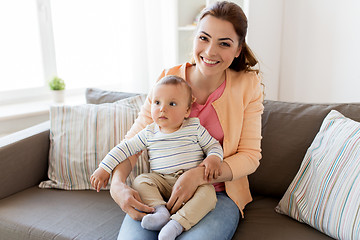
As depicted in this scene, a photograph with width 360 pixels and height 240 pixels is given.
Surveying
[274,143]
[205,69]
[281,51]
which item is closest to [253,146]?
[274,143]

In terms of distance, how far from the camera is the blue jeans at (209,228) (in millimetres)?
1199

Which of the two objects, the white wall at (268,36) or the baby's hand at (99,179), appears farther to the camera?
the white wall at (268,36)

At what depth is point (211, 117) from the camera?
4.90 ft

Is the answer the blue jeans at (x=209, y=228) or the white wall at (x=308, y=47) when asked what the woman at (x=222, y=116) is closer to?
the blue jeans at (x=209, y=228)

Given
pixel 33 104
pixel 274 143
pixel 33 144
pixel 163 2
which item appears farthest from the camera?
pixel 163 2

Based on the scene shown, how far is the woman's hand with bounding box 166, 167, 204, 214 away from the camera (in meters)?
1.28

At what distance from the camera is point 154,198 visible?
130 cm

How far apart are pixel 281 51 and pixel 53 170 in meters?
1.94

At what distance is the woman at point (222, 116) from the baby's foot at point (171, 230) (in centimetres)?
8

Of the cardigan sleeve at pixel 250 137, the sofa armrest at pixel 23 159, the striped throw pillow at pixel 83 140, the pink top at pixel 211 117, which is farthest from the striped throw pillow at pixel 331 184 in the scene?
the sofa armrest at pixel 23 159

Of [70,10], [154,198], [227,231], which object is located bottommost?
[227,231]

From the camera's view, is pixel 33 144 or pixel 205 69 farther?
pixel 33 144

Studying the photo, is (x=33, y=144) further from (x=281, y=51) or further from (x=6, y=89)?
(x=281, y=51)

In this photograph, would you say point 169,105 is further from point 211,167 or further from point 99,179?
point 99,179
